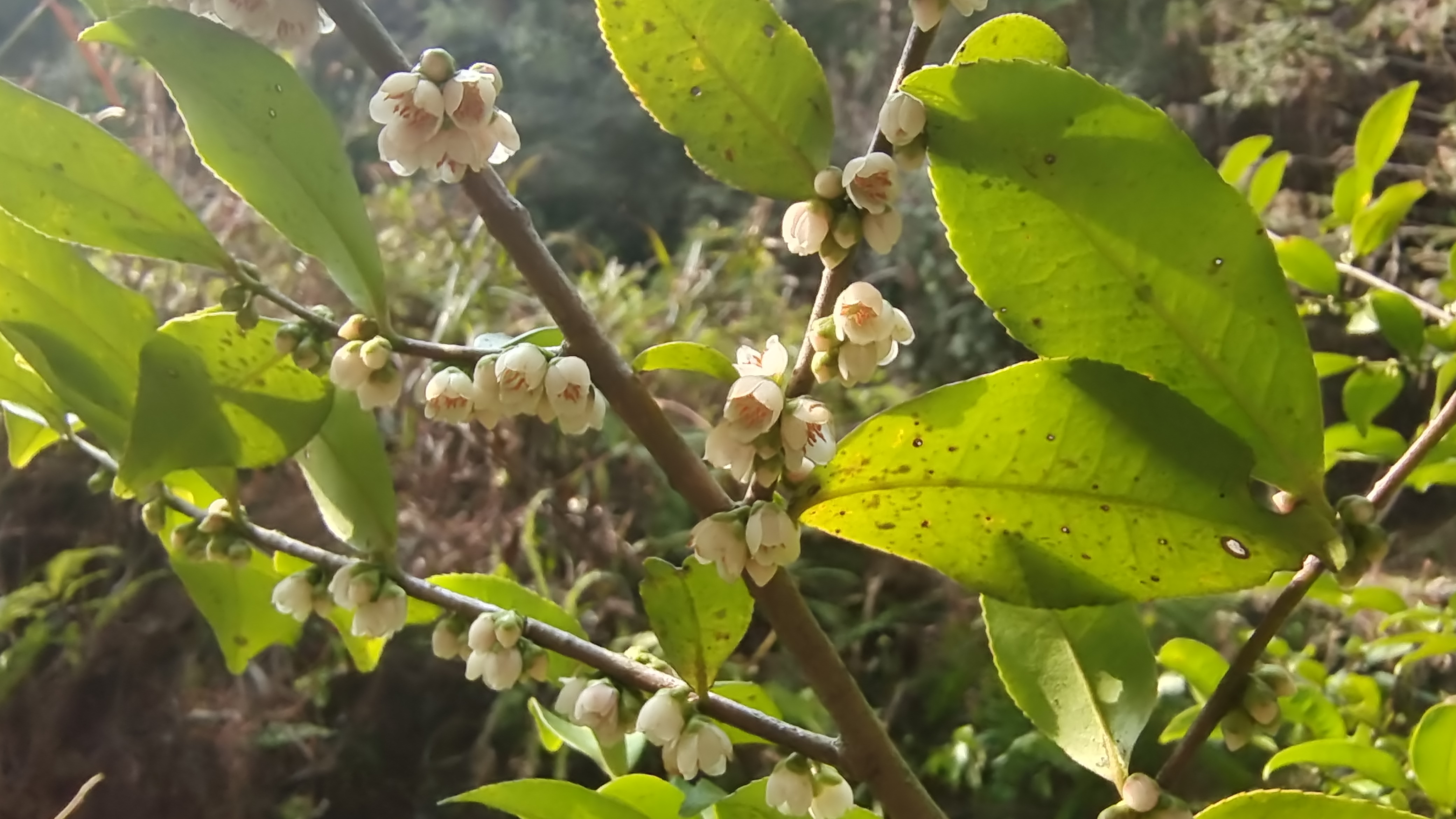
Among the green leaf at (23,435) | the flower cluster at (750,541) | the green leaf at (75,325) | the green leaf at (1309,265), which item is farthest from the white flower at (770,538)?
the green leaf at (1309,265)

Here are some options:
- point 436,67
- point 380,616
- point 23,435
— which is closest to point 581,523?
point 23,435

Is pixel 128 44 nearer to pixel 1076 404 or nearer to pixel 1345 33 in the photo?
pixel 1076 404

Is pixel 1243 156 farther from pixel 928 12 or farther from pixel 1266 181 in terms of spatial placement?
pixel 928 12

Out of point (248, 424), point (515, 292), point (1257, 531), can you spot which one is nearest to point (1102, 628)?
point (1257, 531)

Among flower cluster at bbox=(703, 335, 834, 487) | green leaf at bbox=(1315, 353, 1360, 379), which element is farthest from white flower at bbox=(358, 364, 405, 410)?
green leaf at bbox=(1315, 353, 1360, 379)

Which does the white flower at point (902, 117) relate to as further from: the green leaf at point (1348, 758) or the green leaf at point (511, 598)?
the green leaf at point (1348, 758)

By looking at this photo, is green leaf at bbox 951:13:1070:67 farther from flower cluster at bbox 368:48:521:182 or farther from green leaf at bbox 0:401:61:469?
green leaf at bbox 0:401:61:469
